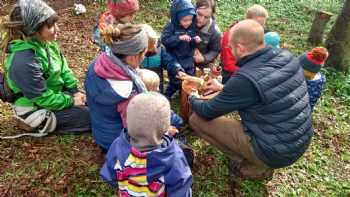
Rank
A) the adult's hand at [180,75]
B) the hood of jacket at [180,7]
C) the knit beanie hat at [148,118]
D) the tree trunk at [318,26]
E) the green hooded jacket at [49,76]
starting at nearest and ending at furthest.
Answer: the knit beanie hat at [148,118] < the green hooded jacket at [49,76] < the adult's hand at [180,75] < the hood of jacket at [180,7] < the tree trunk at [318,26]

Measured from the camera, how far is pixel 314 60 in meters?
4.28

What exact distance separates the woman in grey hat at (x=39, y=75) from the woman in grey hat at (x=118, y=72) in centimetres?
80

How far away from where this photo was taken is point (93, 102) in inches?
142

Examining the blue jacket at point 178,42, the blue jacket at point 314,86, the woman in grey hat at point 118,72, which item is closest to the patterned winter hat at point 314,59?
the blue jacket at point 314,86

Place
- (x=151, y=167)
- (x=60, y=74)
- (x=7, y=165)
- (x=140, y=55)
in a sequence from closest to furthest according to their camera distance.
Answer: (x=151, y=167), (x=140, y=55), (x=7, y=165), (x=60, y=74)

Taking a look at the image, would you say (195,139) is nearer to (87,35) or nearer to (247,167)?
(247,167)

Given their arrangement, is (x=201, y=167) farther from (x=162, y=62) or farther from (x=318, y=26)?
(x=318, y=26)

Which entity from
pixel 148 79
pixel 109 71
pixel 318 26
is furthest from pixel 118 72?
pixel 318 26

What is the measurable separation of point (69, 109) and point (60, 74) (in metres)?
0.44

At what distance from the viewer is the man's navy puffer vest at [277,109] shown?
11.3 ft

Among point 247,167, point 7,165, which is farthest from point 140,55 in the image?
point 7,165

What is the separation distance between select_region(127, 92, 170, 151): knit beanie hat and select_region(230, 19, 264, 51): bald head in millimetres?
1404

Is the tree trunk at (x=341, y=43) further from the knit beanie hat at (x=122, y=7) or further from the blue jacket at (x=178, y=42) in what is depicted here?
the knit beanie hat at (x=122, y=7)

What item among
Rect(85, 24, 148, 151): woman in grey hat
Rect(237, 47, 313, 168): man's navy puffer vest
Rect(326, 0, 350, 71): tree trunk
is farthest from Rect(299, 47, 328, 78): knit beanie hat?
Rect(326, 0, 350, 71): tree trunk
